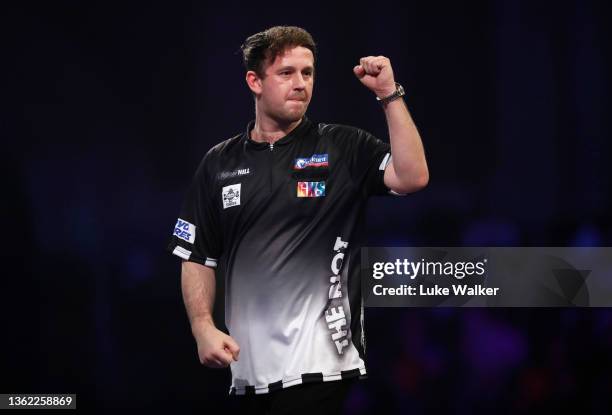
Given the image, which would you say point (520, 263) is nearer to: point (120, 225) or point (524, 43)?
point (524, 43)

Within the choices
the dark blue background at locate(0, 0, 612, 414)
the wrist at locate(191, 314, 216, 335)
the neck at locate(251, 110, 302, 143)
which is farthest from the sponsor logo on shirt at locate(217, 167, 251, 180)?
the dark blue background at locate(0, 0, 612, 414)

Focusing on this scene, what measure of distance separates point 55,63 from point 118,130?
509 millimetres

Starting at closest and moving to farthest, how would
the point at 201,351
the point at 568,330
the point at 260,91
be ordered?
the point at 201,351, the point at 260,91, the point at 568,330

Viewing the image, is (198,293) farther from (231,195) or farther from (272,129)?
(272,129)

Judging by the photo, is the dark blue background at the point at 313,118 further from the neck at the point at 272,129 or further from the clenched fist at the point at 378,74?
the clenched fist at the point at 378,74

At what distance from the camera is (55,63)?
4262 millimetres

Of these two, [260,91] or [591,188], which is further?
[591,188]

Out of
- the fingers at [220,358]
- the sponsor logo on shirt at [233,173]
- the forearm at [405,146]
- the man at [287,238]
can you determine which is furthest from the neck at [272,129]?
the fingers at [220,358]

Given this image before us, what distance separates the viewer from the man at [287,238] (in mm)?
2361

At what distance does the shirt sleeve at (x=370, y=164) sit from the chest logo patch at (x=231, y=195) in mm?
373

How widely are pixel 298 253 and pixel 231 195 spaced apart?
1.00 feet

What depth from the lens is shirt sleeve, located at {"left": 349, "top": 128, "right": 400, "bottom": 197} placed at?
2.43 m

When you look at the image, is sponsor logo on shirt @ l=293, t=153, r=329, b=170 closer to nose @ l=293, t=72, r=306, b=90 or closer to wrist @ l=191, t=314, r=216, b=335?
nose @ l=293, t=72, r=306, b=90

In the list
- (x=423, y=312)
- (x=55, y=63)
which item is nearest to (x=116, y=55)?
(x=55, y=63)
